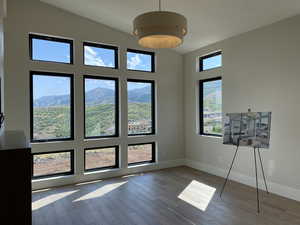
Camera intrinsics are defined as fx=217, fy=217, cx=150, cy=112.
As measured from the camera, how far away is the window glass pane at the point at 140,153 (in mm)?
5381

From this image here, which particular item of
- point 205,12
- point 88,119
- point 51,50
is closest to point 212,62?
point 205,12

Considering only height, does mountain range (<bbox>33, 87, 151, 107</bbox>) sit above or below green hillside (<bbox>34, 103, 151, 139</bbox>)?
above

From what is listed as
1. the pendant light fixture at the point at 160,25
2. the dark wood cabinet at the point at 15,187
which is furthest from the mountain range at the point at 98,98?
the dark wood cabinet at the point at 15,187

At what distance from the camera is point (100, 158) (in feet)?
16.6

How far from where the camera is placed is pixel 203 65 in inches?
219

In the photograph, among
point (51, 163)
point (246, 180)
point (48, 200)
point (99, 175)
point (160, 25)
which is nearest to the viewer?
point (160, 25)

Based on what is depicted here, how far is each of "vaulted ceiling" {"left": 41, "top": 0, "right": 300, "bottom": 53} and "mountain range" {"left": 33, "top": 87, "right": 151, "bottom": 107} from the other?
4.93ft

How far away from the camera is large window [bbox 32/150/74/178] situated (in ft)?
14.4

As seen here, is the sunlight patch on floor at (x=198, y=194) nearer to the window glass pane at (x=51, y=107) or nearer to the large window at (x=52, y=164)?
the large window at (x=52, y=164)

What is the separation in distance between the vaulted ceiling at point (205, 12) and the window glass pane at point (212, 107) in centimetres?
106

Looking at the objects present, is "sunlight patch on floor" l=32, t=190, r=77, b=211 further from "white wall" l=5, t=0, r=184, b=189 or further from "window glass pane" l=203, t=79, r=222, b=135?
"window glass pane" l=203, t=79, r=222, b=135

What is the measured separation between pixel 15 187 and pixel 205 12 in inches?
152

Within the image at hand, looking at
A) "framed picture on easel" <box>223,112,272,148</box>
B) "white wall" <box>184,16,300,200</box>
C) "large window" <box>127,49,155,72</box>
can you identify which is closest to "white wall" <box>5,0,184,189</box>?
"large window" <box>127,49,155,72</box>

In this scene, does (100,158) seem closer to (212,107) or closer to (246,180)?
(212,107)
